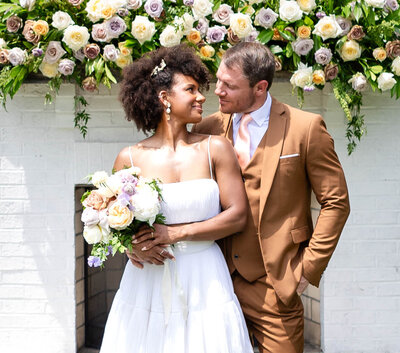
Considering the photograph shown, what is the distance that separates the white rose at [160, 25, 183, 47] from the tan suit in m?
1.01

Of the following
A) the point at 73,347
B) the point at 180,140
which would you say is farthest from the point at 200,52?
the point at 73,347

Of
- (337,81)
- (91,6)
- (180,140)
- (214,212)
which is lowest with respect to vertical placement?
(214,212)

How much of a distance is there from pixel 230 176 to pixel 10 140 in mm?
1983

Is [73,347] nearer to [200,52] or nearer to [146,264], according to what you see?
[146,264]

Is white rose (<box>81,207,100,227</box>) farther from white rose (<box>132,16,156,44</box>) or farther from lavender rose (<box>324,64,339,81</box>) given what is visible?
lavender rose (<box>324,64,339,81</box>)

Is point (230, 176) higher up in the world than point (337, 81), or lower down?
lower down

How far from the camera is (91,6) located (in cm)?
372

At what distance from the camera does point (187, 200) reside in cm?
287

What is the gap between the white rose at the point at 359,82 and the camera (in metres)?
3.86

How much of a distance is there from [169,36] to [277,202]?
1.36 meters

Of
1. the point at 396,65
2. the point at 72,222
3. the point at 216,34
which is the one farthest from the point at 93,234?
the point at 396,65

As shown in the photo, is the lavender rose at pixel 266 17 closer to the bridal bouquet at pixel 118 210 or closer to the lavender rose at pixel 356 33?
the lavender rose at pixel 356 33

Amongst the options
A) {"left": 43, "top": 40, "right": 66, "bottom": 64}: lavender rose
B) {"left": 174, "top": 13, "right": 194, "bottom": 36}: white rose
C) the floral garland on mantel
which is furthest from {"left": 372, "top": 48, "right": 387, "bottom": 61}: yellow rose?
{"left": 43, "top": 40, "right": 66, "bottom": 64}: lavender rose

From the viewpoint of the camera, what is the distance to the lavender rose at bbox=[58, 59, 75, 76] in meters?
3.85
